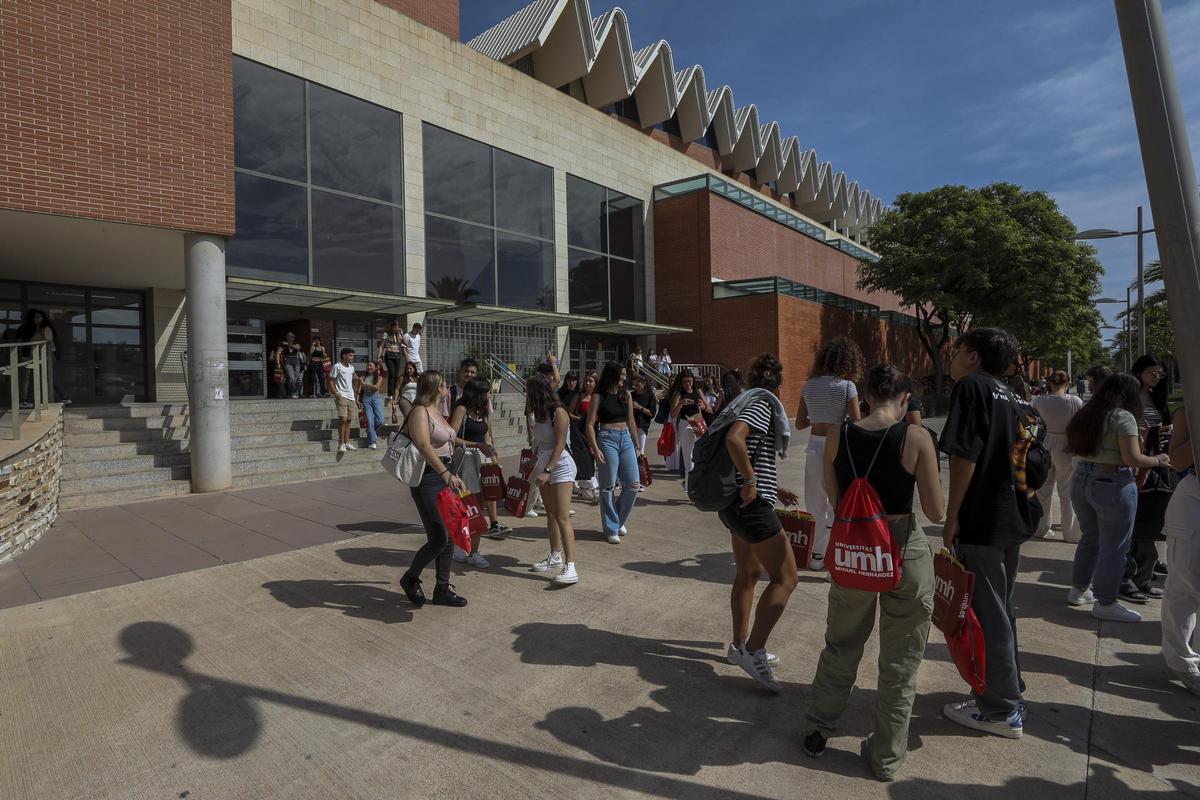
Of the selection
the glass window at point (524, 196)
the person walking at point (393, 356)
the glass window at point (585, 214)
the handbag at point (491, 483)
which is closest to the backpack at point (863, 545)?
the handbag at point (491, 483)

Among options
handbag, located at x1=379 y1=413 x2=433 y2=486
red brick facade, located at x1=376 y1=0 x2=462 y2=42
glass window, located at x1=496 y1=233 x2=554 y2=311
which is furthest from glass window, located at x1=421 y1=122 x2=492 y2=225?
handbag, located at x1=379 y1=413 x2=433 y2=486

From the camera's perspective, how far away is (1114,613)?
4.21 meters

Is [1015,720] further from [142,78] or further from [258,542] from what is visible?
[142,78]

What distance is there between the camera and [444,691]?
131 inches

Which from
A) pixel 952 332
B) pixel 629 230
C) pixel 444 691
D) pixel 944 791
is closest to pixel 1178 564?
pixel 944 791

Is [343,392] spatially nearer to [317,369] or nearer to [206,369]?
[206,369]

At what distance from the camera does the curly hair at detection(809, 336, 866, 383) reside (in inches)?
166

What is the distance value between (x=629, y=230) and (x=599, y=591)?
850 inches

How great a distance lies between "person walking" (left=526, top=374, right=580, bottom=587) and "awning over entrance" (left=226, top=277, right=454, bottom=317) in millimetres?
9714

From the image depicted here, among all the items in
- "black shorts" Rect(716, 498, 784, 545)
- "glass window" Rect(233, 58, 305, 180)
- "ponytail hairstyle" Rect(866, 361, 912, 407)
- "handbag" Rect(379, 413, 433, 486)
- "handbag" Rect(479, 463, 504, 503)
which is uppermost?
"glass window" Rect(233, 58, 305, 180)

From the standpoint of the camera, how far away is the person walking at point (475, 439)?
558 centimetres

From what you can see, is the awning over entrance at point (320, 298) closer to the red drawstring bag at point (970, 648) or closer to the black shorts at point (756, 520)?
the black shorts at point (756, 520)

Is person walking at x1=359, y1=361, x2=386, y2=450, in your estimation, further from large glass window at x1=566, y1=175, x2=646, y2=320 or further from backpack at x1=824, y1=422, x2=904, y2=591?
large glass window at x1=566, y1=175, x2=646, y2=320

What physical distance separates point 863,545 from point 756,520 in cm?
82
